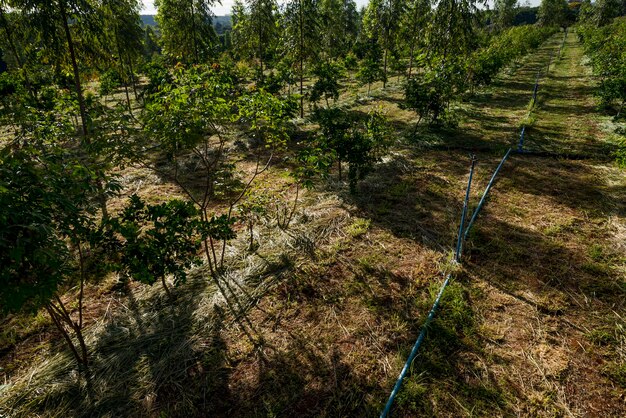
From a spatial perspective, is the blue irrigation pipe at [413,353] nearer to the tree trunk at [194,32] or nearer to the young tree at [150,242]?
the young tree at [150,242]

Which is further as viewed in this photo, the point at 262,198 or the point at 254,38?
the point at 254,38

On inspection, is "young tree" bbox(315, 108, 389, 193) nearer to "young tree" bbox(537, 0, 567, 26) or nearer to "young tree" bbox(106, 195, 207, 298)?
"young tree" bbox(106, 195, 207, 298)

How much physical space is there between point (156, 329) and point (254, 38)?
17568 millimetres

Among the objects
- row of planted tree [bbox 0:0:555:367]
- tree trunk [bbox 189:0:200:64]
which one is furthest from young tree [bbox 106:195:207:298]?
tree trunk [bbox 189:0:200:64]

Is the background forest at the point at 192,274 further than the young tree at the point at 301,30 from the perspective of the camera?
No

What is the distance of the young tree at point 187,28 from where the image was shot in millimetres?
13875

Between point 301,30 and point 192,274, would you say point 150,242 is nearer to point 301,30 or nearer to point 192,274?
point 192,274

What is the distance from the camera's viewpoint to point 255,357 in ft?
11.2

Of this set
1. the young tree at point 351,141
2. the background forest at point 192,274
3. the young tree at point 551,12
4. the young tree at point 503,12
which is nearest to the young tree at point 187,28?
the background forest at point 192,274

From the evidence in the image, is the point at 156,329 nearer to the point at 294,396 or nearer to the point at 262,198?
the point at 294,396

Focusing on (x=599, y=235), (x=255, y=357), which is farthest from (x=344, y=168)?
(x=255, y=357)

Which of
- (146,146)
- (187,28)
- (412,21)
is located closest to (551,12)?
(412,21)

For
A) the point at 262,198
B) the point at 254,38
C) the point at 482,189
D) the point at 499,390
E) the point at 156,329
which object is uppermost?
the point at 254,38

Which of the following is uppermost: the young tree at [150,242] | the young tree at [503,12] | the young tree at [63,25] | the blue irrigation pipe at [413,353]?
the young tree at [503,12]
